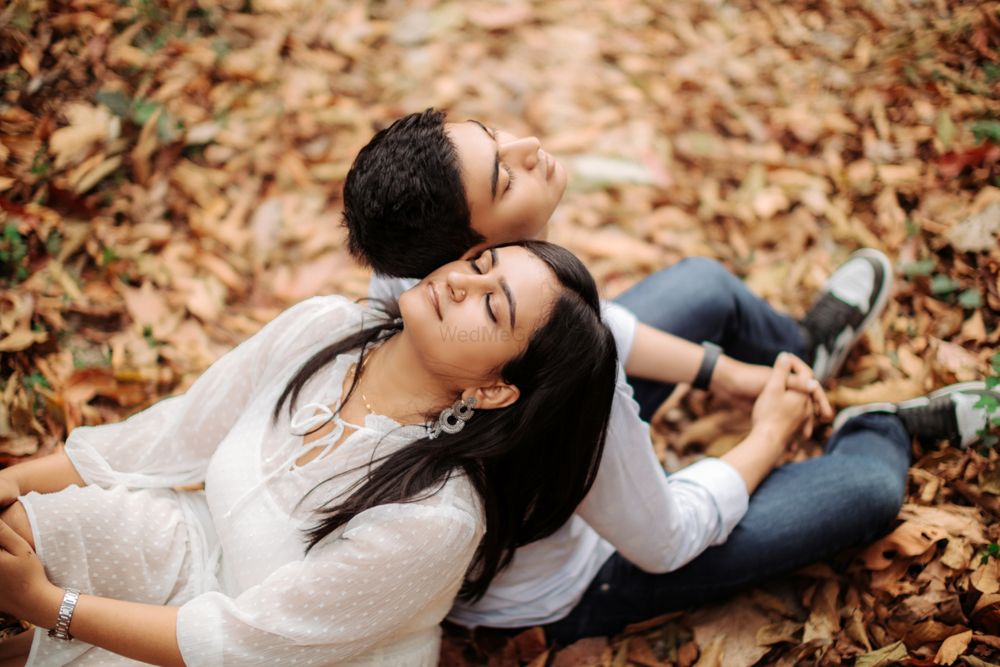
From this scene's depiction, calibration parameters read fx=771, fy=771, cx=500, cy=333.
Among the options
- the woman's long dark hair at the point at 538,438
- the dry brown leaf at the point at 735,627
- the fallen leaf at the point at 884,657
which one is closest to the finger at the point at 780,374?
the dry brown leaf at the point at 735,627

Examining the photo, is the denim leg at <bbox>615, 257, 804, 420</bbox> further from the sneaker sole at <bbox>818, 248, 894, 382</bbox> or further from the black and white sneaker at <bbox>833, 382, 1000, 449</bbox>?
the black and white sneaker at <bbox>833, 382, 1000, 449</bbox>

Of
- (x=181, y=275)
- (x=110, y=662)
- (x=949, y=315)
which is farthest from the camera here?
(x=181, y=275)

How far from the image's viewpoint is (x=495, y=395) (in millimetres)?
1800

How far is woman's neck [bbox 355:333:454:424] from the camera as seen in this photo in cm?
187

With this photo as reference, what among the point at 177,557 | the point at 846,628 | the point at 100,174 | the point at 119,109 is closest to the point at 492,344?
the point at 177,557

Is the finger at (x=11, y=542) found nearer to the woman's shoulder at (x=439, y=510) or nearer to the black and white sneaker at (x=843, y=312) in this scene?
the woman's shoulder at (x=439, y=510)

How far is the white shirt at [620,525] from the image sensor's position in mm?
1900

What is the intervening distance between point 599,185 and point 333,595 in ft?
8.39

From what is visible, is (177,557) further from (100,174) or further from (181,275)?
(100,174)

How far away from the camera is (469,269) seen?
5.94 feet

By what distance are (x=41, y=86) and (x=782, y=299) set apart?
3343 mm

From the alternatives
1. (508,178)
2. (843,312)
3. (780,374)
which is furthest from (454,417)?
(843,312)

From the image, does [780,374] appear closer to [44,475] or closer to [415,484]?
[415,484]

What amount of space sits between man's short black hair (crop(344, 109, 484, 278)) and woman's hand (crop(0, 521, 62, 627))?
3.47 feet
